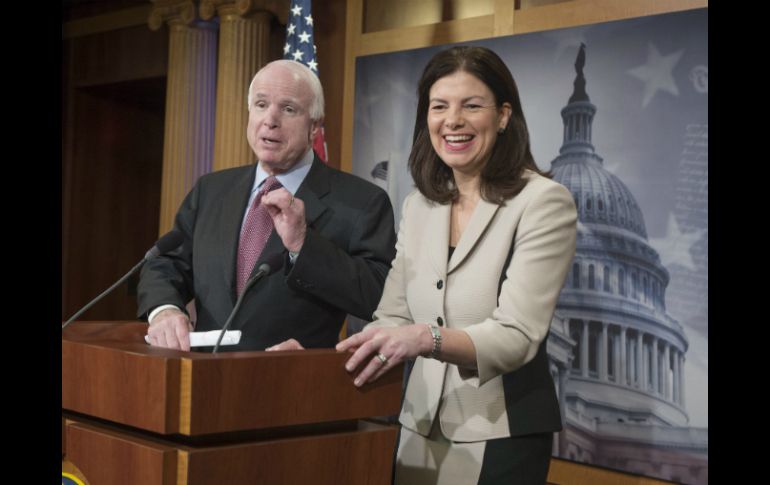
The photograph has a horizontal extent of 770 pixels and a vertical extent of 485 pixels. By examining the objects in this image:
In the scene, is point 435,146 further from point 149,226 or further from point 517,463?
point 149,226

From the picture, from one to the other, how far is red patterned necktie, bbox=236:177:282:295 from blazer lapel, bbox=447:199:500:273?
0.61 metres

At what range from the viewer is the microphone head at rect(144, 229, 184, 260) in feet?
6.44

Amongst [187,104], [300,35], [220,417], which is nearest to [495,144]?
[220,417]

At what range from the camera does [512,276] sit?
5.70ft

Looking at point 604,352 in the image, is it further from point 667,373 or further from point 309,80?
point 309,80

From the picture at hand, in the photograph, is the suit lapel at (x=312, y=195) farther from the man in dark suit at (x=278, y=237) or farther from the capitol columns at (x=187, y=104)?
the capitol columns at (x=187, y=104)

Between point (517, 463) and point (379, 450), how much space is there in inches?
12.5

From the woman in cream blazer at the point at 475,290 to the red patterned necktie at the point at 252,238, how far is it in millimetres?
416

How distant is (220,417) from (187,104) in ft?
18.2

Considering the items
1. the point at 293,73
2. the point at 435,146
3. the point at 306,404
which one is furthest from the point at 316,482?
the point at 293,73

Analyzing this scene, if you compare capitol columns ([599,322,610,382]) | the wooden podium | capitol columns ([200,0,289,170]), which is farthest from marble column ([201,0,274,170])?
the wooden podium

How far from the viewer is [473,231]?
1.83m

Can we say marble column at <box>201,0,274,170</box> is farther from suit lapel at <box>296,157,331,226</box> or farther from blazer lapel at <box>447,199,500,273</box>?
blazer lapel at <box>447,199,500,273</box>

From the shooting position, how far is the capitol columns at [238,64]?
6.26m
